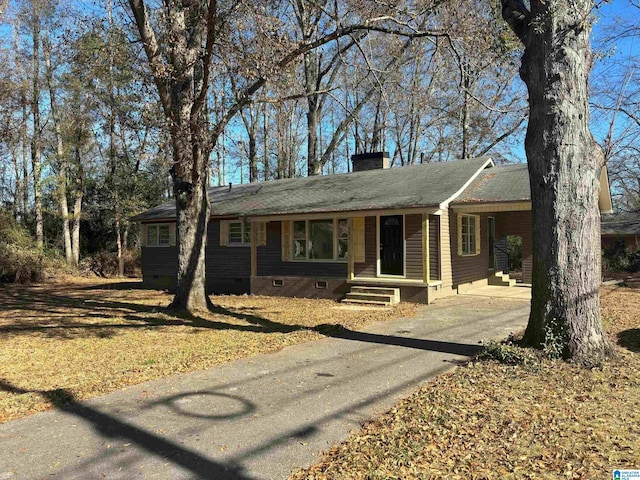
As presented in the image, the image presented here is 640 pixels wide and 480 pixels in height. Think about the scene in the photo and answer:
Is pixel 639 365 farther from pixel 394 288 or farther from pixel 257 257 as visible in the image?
pixel 257 257

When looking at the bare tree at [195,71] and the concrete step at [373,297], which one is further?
the concrete step at [373,297]

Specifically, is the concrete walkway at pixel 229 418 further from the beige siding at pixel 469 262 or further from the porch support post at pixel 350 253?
the beige siding at pixel 469 262

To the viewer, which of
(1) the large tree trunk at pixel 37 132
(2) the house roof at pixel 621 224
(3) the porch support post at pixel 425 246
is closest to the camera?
(3) the porch support post at pixel 425 246

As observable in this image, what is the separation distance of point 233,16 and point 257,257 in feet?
26.0

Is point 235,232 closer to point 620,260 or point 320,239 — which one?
point 320,239

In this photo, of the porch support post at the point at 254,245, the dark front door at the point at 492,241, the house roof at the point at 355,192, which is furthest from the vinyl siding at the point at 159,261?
the dark front door at the point at 492,241

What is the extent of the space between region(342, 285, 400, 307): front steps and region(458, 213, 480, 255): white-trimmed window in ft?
8.73

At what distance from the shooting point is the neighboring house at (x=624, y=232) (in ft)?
86.5

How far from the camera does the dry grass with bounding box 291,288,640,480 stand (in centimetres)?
316

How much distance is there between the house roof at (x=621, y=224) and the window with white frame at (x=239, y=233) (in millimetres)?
21928

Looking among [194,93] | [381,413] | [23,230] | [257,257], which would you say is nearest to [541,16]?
[381,413]

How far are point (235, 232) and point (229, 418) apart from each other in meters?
12.1

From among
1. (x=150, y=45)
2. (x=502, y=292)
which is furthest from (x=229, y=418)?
(x=502, y=292)

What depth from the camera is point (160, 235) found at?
1838 cm
